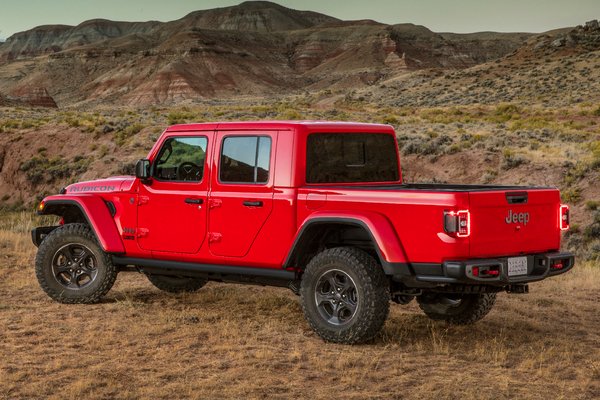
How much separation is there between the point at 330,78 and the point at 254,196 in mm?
152682

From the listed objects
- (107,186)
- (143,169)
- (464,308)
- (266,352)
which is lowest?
(266,352)

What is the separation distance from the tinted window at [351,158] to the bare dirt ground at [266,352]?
152 centimetres

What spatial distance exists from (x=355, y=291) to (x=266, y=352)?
101cm

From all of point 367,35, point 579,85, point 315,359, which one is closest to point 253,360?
point 315,359

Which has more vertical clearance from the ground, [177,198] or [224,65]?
[224,65]

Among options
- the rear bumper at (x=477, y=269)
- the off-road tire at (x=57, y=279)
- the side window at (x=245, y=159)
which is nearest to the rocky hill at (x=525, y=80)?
the off-road tire at (x=57, y=279)

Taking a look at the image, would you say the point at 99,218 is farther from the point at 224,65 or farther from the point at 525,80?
the point at 224,65

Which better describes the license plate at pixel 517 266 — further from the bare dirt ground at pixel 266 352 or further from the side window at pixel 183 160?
the side window at pixel 183 160

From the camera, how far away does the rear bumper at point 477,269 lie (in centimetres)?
683

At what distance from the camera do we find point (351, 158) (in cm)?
847

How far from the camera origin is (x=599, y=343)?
8133 mm

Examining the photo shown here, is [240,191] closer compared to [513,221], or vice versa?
[513,221]

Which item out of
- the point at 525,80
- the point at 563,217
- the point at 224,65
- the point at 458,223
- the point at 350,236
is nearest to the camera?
the point at 458,223

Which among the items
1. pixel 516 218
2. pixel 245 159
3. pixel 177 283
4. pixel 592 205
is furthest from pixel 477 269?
pixel 592 205
